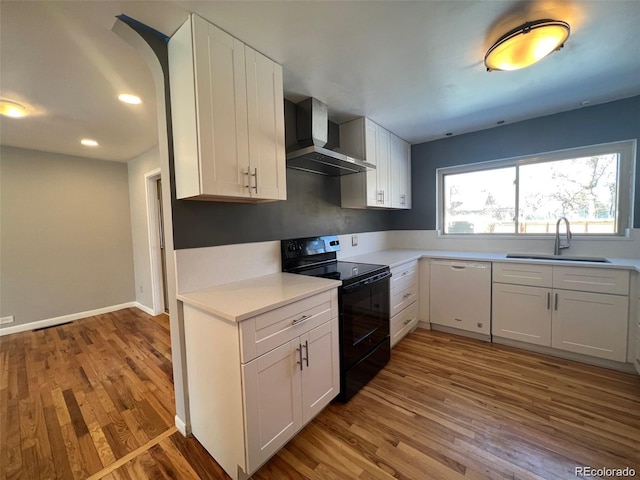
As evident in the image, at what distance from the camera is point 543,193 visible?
2764 millimetres

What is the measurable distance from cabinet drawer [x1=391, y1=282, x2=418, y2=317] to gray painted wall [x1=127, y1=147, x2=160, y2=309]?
3.47m

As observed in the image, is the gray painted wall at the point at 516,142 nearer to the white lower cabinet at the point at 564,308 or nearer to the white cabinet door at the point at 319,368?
the white lower cabinet at the point at 564,308

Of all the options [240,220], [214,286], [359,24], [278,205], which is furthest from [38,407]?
[359,24]

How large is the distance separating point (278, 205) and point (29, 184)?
3628mm

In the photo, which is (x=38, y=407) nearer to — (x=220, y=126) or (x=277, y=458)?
(x=277, y=458)

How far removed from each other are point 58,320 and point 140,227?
1.62 meters

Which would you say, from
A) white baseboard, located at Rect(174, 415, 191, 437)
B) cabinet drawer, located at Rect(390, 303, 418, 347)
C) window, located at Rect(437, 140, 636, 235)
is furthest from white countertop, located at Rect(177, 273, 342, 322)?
window, located at Rect(437, 140, 636, 235)

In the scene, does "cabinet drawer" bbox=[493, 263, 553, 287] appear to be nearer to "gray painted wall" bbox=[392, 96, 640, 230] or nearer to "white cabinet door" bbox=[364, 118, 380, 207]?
"gray painted wall" bbox=[392, 96, 640, 230]

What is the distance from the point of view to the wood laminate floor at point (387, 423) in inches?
52.2

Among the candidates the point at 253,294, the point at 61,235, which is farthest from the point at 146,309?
the point at 253,294

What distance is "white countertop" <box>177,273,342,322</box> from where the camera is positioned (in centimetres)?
118

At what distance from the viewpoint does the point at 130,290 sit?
4.07m

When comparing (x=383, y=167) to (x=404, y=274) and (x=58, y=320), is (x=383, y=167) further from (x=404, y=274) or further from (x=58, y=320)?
(x=58, y=320)

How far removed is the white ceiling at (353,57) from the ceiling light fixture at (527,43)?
0.19ft
